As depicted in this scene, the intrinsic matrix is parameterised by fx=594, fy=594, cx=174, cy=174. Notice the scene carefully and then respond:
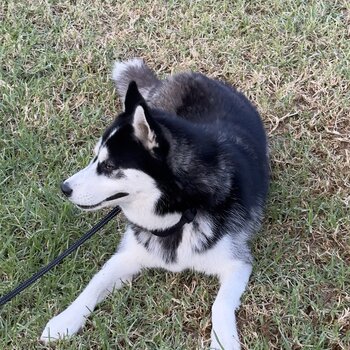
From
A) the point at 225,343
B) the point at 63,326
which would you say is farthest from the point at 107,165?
the point at 225,343

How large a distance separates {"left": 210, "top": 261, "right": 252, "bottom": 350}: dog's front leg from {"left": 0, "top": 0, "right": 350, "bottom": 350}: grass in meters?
0.08

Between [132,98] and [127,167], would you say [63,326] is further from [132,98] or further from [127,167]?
[132,98]

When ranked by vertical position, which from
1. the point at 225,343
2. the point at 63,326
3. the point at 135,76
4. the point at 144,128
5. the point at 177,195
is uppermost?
the point at 144,128

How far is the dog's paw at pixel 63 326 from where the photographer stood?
2875mm

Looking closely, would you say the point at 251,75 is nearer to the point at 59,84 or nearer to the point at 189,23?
the point at 189,23

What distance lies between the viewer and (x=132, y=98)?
2652 mm

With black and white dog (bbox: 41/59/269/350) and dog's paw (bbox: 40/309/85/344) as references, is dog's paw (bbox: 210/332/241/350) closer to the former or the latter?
black and white dog (bbox: 41/59/269/350)

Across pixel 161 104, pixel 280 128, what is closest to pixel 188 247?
pixel 161 104

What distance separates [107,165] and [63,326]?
0.85 m

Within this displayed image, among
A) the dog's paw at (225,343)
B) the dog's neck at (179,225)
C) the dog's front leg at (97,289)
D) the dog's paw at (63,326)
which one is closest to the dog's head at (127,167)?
the dog's neck at (179,225)

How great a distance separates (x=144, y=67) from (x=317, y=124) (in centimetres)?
127

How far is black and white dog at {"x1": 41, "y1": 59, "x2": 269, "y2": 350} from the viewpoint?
2617 mm

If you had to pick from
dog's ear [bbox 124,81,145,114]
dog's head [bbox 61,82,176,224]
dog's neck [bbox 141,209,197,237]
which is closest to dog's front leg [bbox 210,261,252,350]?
dog's neck [bbox 141,209,197,237]

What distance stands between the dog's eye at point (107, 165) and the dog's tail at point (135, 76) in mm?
1472
